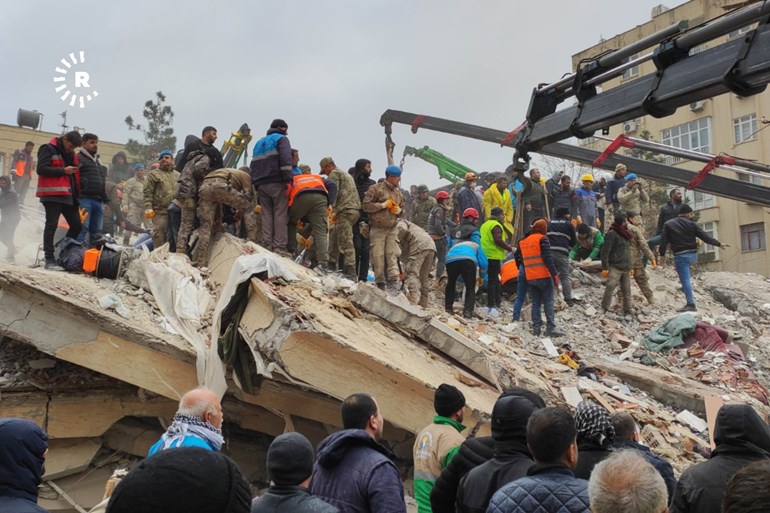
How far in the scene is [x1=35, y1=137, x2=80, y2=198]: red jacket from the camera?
767 centimetres

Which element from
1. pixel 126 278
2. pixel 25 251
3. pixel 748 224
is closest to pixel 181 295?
pixel 126 278

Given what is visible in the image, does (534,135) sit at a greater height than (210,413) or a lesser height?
greater

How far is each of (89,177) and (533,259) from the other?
6120 millimetres

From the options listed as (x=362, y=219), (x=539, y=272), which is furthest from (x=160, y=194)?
(x=539, y=272)

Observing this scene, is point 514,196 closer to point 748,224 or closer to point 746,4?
point 746,4

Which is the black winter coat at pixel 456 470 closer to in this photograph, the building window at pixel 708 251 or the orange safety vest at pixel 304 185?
the orange safety vest at pixel 304 185

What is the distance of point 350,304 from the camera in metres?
6.88

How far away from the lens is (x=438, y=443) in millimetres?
3721

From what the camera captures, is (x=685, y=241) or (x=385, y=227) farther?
(x=685, y=241)

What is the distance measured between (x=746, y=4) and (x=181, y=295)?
19.5 feet

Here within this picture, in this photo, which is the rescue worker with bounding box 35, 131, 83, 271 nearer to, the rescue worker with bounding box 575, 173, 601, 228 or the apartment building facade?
the rescue worker with bounding box 575, 173, 601, 228

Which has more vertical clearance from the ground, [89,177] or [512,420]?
[89,177]

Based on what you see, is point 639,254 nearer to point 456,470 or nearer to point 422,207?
point 422,207

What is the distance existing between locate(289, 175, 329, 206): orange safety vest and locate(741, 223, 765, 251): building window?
2806 cm
